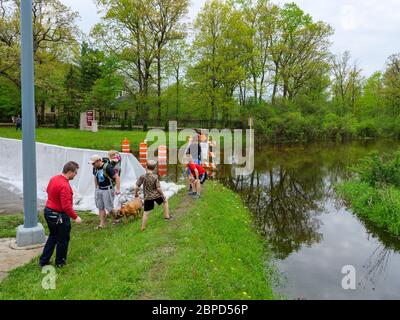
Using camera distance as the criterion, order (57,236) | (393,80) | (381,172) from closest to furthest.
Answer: (57,236)
(381,172)
(393,80)

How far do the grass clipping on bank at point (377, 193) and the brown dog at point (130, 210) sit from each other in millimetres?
7730

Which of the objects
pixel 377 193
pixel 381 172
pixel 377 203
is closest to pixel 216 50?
pixel 381 172

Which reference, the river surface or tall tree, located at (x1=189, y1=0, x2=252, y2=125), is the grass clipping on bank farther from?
tall tree, located at (x1=189, y1=0, x2=252, y2=125)

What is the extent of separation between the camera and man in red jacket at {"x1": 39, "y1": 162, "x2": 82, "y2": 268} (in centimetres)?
593

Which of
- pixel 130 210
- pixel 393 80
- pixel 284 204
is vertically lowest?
pixel 284 204

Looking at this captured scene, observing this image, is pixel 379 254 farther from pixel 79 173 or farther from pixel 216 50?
pixel 216 50

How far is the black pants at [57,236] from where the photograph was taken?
6.01m

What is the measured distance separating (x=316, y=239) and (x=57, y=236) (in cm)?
725


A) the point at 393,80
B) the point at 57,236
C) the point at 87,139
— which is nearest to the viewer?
the point at 57,236

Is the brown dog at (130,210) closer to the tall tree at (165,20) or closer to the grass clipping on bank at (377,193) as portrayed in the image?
the grass clipping on bank at (377,193)

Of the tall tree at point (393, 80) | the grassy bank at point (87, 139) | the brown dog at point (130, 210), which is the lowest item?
the brown dog at point (130, 210)

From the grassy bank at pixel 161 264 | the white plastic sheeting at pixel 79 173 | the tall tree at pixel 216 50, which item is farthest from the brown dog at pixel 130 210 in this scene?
the tall tree at pixel 216 50

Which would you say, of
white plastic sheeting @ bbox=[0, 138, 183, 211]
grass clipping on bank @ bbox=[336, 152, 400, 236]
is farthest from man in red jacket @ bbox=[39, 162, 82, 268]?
grass clipping on bank @ bbox=[336, 152, 400, 236]

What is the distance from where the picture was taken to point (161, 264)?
5.94 m
